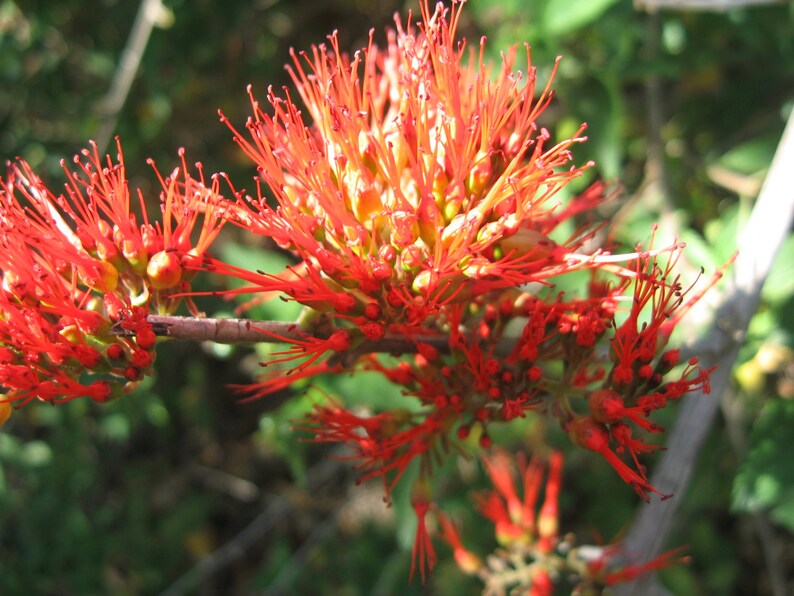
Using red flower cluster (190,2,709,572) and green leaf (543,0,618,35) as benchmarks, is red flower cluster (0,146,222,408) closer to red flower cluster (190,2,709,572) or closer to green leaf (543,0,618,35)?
red flower cluster (190,2,709,572)

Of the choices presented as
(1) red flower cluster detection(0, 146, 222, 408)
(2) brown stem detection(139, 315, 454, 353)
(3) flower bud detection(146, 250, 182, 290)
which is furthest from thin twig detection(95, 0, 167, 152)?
(2) brown stem detection(139, 315, 454, 353)

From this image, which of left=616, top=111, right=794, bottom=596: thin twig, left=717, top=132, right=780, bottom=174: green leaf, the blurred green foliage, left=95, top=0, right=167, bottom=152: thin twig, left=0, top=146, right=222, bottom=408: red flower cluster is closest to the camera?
left=0, top=146, right=222, bottom=408: red flower cluster

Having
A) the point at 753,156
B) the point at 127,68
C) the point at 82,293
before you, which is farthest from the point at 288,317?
the point at 753,156

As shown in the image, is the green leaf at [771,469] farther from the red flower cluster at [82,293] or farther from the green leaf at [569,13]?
the red flower cluster at [82,293]

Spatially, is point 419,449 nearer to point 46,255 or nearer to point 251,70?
point 46,255

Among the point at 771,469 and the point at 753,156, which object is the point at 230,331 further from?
the point at 753,156

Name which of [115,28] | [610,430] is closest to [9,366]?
[610,430]
